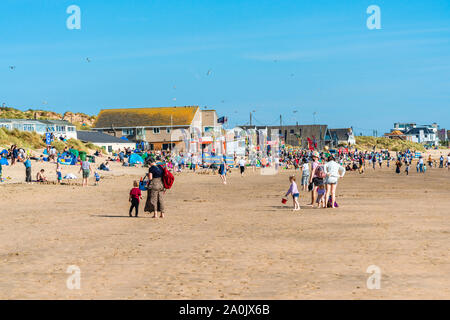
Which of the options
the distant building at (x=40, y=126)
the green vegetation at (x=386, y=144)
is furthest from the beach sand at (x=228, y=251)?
the green vegetation at (x=386, y=144)

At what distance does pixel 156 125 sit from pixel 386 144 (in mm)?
81049

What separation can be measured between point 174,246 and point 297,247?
2.29 metres

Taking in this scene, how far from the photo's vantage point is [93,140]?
71625 mm

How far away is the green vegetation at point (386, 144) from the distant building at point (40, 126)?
8638 centimetres

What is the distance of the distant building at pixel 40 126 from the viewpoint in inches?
2657

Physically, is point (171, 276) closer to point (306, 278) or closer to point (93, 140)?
point (306, 278)

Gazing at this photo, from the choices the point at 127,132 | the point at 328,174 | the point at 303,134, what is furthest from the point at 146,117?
the point at 328,174

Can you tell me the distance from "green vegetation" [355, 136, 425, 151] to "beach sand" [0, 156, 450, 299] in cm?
12387

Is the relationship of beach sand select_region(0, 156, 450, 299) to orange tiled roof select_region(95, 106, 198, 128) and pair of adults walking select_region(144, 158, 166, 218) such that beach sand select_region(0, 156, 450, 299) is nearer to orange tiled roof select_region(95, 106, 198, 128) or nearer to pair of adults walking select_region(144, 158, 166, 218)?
pair of adults walking select_region(144, 158, 166, 218)

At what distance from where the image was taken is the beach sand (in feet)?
24.8

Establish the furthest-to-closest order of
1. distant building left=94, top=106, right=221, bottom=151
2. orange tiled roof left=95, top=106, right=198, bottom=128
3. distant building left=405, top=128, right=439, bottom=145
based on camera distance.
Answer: distant building left=405, top=128, right=439, bottom=145
orange tiled roof left=95, top=106, right=198, bottom=128
distant building left=94, top=106, right=221, bottom=151

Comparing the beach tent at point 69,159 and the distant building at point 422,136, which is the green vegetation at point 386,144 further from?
the beach tent at point 69,159

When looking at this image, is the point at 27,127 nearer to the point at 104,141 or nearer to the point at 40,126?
the point at 40,126

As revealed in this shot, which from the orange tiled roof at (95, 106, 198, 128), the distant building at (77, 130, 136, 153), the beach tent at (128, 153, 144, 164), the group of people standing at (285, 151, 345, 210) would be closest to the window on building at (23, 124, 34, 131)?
the distant building at (77, 130, 136, 153)
